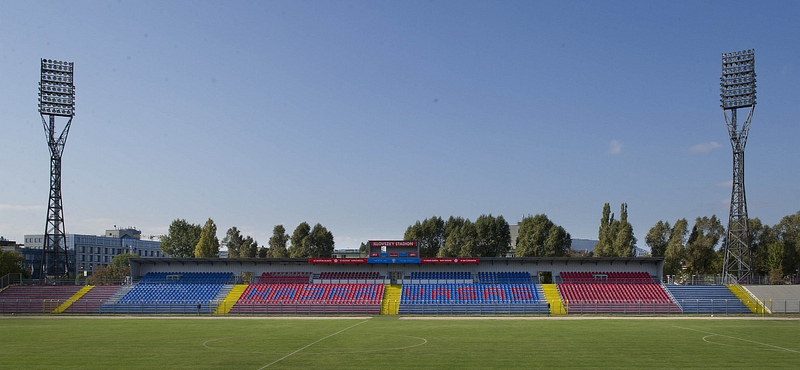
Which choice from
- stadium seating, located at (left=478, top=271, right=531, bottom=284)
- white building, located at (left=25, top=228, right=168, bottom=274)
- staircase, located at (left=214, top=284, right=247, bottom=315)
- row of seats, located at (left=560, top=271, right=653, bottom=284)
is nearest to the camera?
staircase, located at (left=214, top=284, right=247, bottom=315)

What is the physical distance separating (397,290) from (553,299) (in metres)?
17.3

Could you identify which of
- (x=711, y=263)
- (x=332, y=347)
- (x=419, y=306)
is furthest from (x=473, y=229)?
(x=332, y=347)

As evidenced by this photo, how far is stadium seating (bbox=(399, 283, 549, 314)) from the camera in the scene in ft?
202

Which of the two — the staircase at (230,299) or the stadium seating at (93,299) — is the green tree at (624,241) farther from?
the stadium seating at (93,299)

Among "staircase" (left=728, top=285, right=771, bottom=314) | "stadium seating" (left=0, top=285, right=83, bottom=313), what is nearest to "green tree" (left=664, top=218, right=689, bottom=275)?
"staircase" (left=728, top=285, right=771, bottom=314)

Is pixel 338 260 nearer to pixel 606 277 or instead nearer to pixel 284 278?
pixel 284 278

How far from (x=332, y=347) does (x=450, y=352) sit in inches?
225

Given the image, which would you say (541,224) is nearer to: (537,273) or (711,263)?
(711,263)

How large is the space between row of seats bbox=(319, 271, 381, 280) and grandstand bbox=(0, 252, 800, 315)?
12cm

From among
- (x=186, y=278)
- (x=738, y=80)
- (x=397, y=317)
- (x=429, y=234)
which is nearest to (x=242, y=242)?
(x=429, y=234)

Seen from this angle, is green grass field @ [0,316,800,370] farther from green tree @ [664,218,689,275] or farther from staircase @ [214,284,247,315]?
green tree @ [664,218,689,275]

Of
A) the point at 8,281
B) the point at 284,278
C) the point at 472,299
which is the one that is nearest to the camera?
the point at 472,299

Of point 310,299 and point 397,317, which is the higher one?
point 310,299

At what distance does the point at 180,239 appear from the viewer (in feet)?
437
